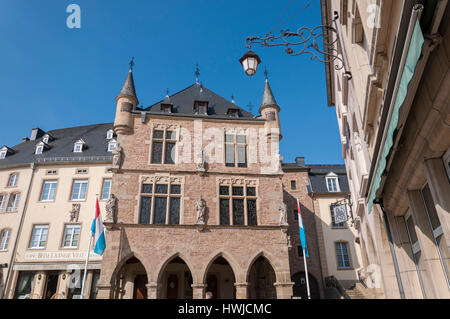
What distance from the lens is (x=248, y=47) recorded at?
7.52 m

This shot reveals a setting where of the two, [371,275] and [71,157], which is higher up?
[71,157]

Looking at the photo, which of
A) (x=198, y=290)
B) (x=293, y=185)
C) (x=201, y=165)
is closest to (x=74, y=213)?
(x=201, y=165)

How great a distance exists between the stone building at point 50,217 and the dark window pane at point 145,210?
801 centimetres

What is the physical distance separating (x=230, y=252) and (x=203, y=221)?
2.14 meters

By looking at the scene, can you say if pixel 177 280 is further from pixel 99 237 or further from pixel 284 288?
pixel 284 288

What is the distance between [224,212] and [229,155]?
3611 millimetres

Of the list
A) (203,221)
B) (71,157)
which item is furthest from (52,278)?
(203,221)

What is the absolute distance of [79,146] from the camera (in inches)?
1055

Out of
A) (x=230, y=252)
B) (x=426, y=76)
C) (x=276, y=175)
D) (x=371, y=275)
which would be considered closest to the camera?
(x=426, y=76)

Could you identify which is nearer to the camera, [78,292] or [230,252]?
[230,252]

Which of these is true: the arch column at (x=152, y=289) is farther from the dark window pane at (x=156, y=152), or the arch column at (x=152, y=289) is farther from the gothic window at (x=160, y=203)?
the dark window pane at (x=156, y=152)

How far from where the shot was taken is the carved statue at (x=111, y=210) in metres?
16.2

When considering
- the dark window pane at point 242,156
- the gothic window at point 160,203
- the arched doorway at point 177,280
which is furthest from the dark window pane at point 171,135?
the arched doorway at point 177,280
